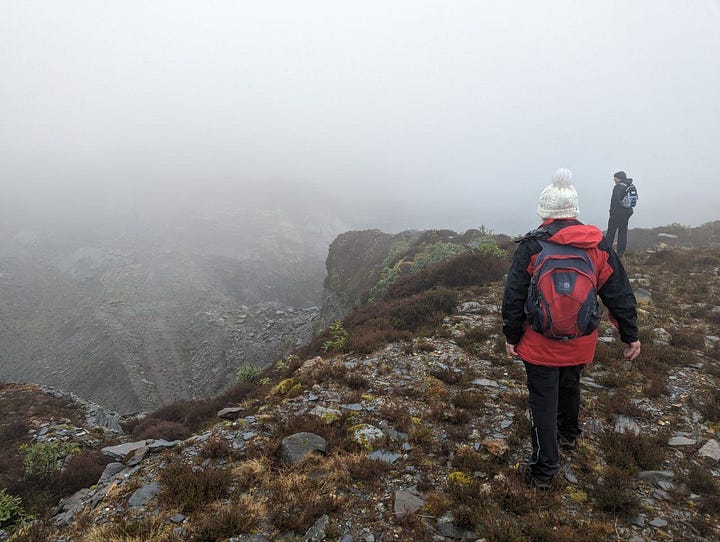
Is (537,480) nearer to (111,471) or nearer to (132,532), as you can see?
(132,532)

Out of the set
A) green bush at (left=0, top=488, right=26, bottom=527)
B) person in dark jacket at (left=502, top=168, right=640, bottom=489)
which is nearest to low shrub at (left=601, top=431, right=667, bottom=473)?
person in dark jacket at (left=502, top=168, right=640, bottom=489)

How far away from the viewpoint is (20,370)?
31.6 m

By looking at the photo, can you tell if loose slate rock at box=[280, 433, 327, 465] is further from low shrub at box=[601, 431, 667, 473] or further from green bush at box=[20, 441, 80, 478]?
green bush at box=[20, 441, 80, 478]

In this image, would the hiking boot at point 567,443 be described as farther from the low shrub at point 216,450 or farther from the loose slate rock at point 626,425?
the low shrub at point 216,450

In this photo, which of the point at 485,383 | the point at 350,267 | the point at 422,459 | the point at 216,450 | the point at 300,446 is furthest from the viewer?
the point at 350,267

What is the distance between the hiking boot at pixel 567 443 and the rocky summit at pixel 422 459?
0.05m

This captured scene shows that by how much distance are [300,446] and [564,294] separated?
448 centimetres

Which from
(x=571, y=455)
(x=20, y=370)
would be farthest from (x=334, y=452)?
(x=20, y=370)

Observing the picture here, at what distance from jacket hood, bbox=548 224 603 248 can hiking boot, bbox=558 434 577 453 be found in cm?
302

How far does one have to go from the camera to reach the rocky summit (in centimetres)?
396

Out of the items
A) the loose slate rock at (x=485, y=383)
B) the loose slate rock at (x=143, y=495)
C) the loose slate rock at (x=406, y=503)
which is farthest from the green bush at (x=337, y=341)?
the loose slate rock at (x=406, y=503)

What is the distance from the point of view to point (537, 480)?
441cm

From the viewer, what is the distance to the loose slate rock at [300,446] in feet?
17.4

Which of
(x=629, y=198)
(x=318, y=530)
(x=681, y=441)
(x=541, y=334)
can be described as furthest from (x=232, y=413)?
(x=629, y=198)
